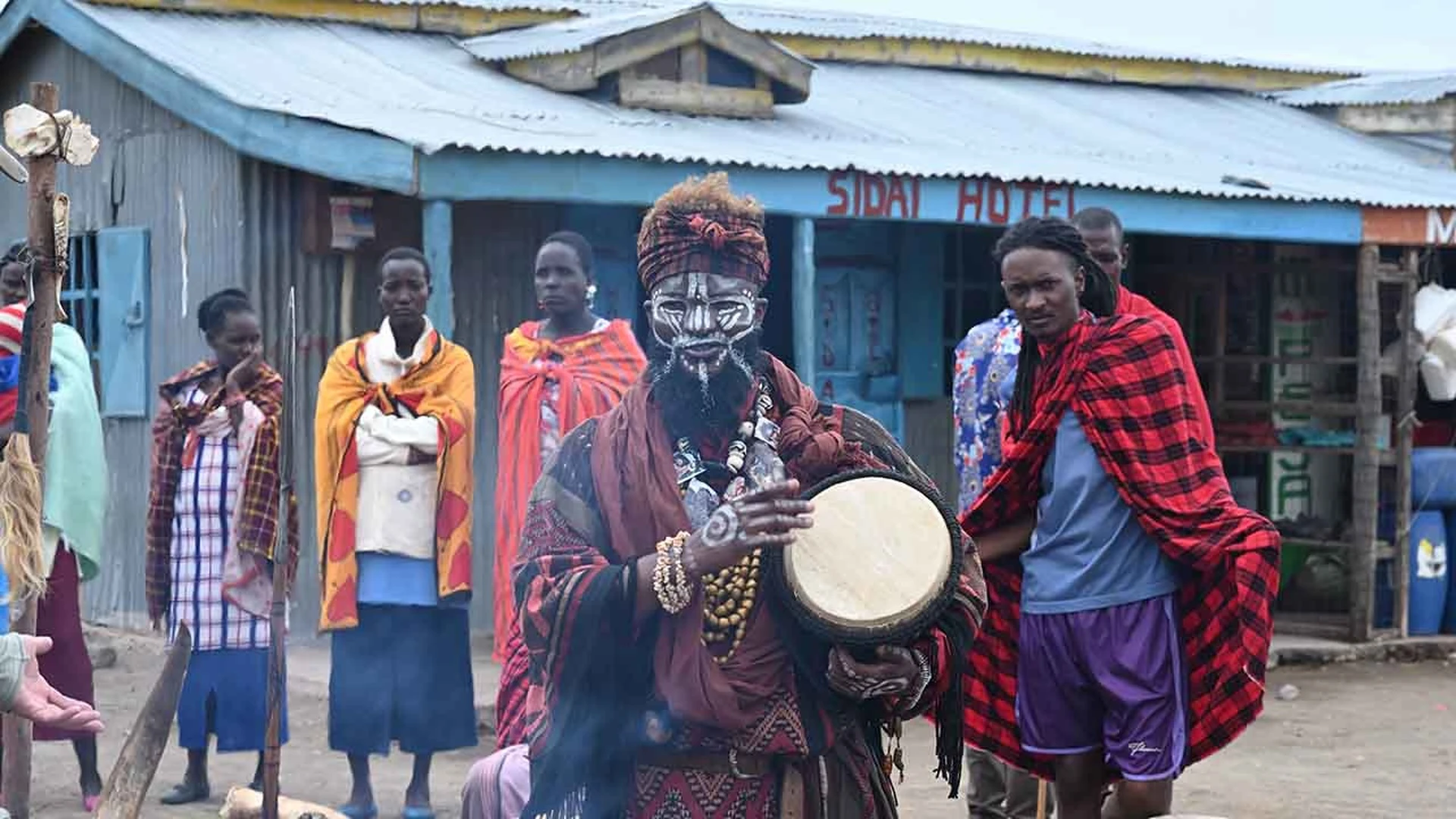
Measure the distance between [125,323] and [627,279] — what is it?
8.75 ft

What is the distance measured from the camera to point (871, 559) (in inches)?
144

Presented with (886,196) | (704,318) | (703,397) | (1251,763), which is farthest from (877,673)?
(886,196)

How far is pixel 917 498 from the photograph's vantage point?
12.3ft

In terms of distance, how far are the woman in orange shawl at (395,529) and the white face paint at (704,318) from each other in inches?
136

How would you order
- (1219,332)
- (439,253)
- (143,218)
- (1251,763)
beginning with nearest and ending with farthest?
1. (1251,763)
2. (439,253)
3. (143,218)
4. (1219,332)

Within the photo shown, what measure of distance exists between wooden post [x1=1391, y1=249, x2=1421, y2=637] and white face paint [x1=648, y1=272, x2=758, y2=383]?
858 cm

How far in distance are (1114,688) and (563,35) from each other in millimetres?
7324

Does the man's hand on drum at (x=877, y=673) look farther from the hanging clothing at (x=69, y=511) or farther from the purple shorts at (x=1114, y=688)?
the hanging clothing at (x=69, y=511)

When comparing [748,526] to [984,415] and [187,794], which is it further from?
[187,794]

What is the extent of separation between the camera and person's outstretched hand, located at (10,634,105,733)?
12.2 feet

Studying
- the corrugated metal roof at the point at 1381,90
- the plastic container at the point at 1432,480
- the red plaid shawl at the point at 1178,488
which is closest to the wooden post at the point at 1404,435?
the plastic container at the point at 1432,480

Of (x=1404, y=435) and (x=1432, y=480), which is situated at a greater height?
(x=1404, y=435)

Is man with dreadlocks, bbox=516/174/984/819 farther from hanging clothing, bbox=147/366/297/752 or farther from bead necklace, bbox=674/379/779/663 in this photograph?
hanging clothing, bbox=147/366/297/752

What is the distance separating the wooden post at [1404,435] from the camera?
11555mm
